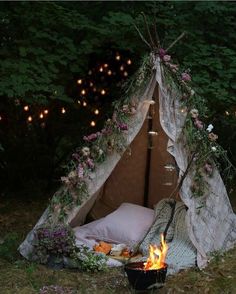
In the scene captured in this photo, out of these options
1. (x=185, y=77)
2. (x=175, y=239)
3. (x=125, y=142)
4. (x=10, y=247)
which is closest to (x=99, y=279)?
(x=175, y=239)

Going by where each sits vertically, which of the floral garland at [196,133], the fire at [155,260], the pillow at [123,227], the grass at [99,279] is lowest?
the grass at [99,279]

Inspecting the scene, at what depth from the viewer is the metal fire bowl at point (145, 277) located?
13.6 ft

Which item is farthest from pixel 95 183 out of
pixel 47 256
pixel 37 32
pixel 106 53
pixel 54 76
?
pixel 106 53

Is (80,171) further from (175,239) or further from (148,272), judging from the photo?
(148,272)

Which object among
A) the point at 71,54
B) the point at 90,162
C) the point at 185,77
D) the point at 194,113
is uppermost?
the point at 71,54

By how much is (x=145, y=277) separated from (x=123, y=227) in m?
1.46

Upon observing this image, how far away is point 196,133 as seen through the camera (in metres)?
5.02

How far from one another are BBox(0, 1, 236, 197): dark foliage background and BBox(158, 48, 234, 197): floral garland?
0.53m

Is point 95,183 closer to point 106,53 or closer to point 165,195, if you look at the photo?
point 165,195

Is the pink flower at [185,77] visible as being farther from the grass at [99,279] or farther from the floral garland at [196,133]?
the grass at [99,279]

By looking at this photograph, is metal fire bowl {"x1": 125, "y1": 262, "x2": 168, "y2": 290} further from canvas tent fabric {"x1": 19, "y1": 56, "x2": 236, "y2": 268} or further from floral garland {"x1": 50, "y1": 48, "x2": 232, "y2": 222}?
floral garland {"x1": 50, "y1": 48, "x2": 232, "y2": 222}

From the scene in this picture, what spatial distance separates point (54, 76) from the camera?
569 centimetres

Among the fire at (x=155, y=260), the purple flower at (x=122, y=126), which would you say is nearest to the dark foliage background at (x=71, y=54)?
the purple flower at (x=122, y=126)

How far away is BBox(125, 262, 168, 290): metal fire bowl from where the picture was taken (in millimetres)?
4156
